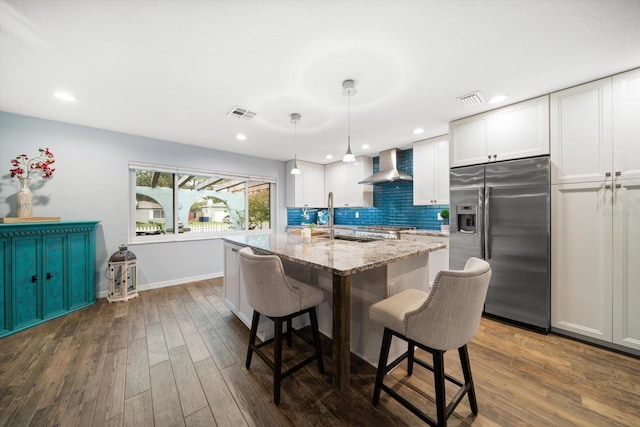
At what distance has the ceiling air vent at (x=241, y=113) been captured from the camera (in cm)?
273

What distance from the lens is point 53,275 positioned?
273 centimetres

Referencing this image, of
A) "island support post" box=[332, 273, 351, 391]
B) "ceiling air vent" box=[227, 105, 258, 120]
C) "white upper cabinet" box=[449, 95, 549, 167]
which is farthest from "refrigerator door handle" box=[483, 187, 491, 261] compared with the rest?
"ceiling air vent" box=[227, 105, 258, 120]

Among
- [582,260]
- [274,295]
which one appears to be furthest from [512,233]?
[274,295]

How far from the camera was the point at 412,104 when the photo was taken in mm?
2625

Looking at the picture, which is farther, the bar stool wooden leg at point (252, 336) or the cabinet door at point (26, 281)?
the cabinet door at point (26, 281)

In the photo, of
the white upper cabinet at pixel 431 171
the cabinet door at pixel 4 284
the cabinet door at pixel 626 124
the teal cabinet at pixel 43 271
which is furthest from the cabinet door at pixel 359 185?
the cabinet door at pixel 4 284

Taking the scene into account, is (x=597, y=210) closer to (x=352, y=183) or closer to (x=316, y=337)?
(x=316, y=337)

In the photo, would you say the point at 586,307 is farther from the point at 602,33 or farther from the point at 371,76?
the point at 371,76

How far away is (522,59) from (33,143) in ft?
17.2

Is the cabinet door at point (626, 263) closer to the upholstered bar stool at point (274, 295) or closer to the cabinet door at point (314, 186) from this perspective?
the upholstered bar stool at point (274, 295)

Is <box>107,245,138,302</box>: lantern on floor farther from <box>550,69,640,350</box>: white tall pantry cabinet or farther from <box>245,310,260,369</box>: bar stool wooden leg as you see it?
<box>550,69,640,350</box>: white tall pantry cabinet

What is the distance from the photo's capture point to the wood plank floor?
1380mm

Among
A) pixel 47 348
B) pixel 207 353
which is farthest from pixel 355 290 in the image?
pixel 47 348

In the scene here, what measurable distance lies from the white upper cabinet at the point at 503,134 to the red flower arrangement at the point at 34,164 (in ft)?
16.5
